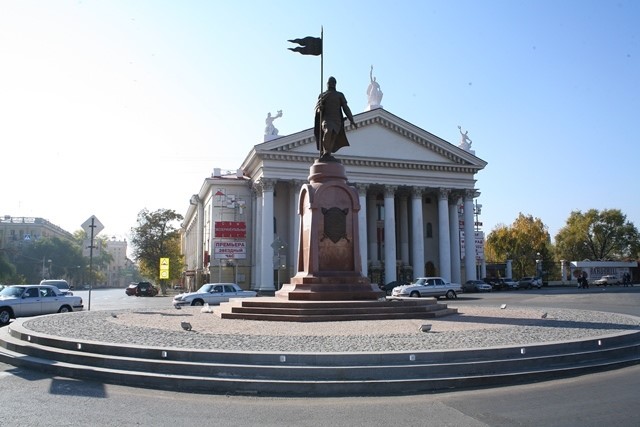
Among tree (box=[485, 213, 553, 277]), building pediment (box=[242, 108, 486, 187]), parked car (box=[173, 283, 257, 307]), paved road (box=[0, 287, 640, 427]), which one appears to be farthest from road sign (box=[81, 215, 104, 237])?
tree (box=[485, 213, 553, 277])

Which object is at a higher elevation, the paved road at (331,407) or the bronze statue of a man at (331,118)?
the bronze statue of a man at (331,118)

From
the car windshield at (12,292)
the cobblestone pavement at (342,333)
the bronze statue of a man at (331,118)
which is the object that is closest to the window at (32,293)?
the car windshield at (12,292)

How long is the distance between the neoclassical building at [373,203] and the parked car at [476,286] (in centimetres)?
237

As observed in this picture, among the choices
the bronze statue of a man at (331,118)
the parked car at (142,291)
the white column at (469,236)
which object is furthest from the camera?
the parked car at (142,291)

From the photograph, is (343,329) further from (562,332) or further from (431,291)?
(431,291)

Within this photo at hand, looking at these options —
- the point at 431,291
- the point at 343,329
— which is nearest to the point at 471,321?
the point at 343,329

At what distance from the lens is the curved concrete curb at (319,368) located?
316 inches

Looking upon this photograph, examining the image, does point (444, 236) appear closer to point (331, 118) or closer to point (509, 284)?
point (509, 284)

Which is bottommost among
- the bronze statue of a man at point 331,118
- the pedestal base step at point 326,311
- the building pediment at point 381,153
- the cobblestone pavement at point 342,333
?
the cobblestone pavement at point 342,333

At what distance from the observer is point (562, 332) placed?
12.0m

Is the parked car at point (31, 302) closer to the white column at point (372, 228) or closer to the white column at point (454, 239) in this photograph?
the white column at point (372, 228)

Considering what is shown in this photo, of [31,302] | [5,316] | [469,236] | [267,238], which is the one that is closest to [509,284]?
[469,236]

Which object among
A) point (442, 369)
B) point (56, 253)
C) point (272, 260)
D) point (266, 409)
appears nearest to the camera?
point (266, 409)

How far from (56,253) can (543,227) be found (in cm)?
8906
